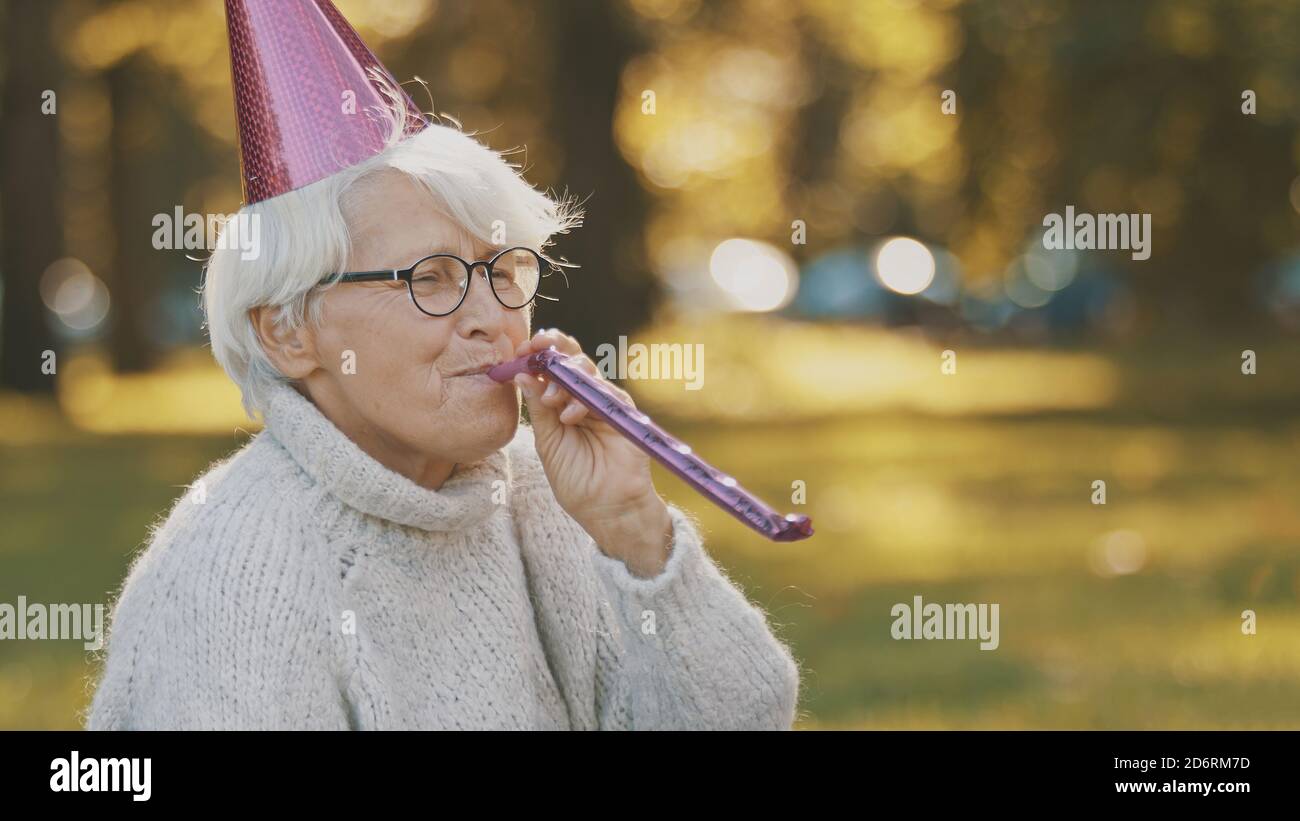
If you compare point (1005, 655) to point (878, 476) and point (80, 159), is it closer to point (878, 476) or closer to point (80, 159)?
point (878, 476)

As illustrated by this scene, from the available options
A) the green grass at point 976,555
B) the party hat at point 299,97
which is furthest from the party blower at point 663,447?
the green grass at point 976,555

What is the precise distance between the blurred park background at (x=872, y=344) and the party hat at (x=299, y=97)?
54 cm

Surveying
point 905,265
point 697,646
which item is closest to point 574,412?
point 697,646

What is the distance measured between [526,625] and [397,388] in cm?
48

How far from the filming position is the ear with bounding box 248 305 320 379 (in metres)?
2.81

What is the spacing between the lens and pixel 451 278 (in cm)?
281

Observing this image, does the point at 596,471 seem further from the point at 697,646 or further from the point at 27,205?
the point at 27,205

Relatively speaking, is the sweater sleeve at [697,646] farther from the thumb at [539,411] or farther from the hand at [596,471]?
the thumb at [539,411]

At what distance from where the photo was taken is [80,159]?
28906 mm

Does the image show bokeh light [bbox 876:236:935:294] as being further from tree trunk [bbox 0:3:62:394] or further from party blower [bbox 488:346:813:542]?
party blower [bbox 488:346:813:542]

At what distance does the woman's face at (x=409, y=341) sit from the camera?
9.09 feet

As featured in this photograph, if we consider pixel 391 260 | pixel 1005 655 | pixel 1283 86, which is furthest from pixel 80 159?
pixel 391 260

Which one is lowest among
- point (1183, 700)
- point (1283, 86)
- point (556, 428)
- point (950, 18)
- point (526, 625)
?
point (1183, 700)

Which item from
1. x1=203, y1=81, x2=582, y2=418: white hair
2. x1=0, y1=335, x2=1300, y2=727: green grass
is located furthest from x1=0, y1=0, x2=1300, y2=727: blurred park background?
x1=203, y1=81, x2=582, y2=418: white hair
